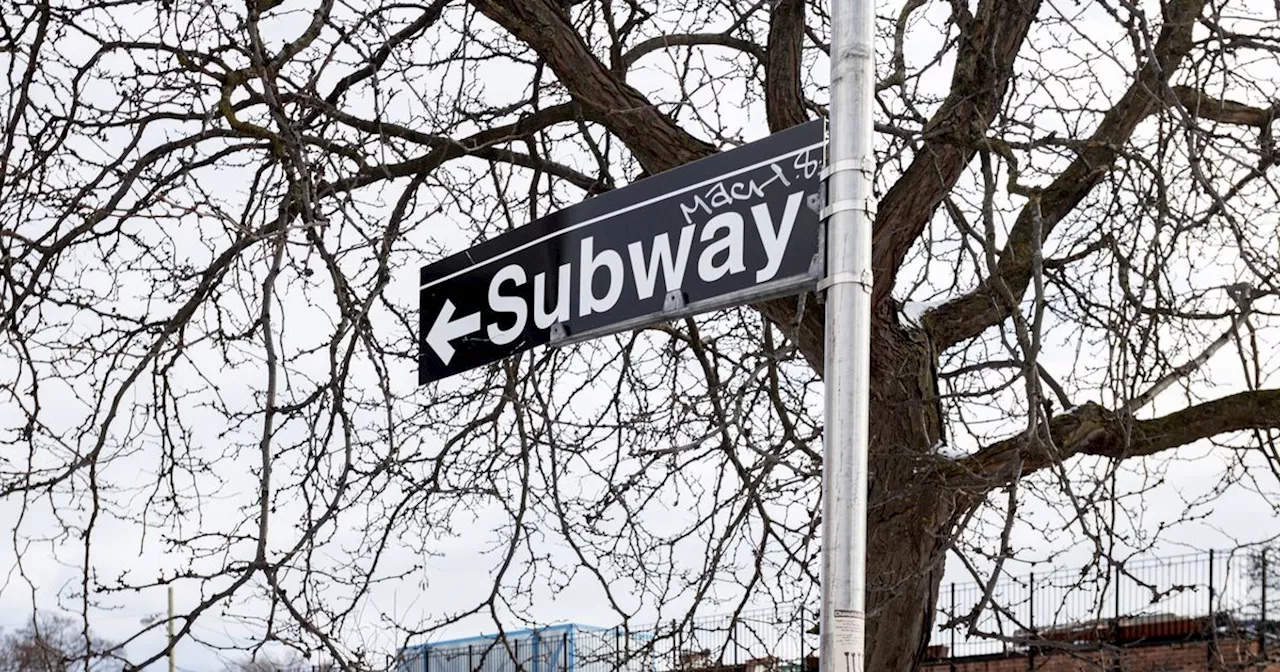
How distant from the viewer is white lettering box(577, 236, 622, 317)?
2756 mm

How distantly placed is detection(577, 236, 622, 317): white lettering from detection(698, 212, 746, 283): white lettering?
208mm

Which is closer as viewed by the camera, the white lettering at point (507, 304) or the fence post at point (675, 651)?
the white lettering at point (507, 304)

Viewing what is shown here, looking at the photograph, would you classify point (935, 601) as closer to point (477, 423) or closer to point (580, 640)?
point (477, 423)

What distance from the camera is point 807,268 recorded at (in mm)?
2424

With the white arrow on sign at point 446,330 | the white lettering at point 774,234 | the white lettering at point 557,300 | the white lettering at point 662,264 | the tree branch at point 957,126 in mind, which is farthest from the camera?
the tree branch at point 957,126

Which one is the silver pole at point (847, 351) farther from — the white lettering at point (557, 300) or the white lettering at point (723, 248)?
the white lettering at point (557, 300)

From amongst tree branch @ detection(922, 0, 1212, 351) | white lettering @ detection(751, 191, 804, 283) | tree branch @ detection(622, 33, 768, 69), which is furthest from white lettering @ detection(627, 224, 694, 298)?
tree branch @ detection(622, 33, 768, 69)

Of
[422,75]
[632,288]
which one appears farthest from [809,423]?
[632,288]

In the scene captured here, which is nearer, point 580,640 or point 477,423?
point 477,423

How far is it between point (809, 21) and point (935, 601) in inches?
128

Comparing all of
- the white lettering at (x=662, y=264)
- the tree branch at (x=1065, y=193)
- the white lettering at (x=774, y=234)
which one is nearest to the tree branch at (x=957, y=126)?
the tree branch at (x=1065, y=193)

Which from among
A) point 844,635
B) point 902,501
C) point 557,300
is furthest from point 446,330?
point 902,501

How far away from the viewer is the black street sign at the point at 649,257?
248 centimetres

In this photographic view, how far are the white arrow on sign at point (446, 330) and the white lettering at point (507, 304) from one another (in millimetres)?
80
